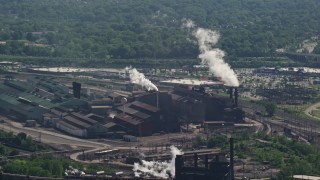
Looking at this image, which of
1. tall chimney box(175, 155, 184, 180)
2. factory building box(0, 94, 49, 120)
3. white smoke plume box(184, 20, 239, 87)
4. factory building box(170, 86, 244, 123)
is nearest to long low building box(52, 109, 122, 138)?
factory building box(0, 94, 49, 120)

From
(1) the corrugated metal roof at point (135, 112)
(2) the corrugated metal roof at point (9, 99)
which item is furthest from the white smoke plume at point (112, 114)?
(2) the corrugated metal roof at point (9, 99)

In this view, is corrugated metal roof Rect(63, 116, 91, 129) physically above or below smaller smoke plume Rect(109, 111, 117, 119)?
below

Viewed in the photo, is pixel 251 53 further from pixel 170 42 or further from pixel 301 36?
pixel 301 36

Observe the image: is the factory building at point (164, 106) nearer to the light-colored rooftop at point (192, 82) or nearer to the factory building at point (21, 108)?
the factory building at point (21, 108)

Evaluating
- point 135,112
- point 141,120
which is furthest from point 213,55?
point 141,120

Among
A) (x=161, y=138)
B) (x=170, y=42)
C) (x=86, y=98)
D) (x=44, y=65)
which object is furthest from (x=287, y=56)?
(x=161, y=138)

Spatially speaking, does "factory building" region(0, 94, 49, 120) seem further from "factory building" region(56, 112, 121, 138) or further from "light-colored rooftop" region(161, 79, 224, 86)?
"light-colored rooftop" region(161, 79, 224, 86)
